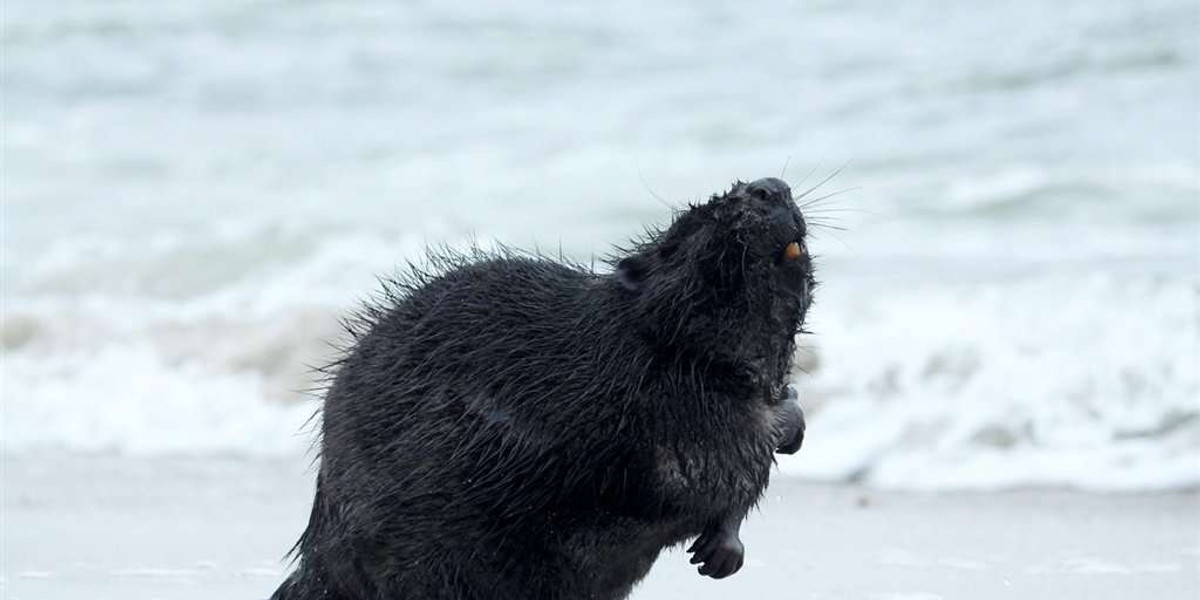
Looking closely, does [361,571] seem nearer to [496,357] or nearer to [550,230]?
[496,357]

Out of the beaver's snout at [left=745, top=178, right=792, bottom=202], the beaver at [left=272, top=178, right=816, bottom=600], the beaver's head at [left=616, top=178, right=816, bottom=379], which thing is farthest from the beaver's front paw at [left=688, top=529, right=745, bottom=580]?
the beaver's snout at [left=745, top=178, right=792, bottom=202]

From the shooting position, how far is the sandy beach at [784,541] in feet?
17.3

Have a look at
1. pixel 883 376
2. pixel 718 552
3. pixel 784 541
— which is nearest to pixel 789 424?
pixel 718 552

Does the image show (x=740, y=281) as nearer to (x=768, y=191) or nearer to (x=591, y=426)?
(x=768, y=191)

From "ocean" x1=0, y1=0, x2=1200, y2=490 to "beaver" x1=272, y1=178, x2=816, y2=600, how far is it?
7.14ft

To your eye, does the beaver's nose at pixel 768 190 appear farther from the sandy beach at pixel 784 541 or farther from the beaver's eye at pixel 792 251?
the sandy beach at pixel 784 541

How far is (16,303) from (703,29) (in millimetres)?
7227

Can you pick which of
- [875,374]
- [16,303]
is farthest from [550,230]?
[875,374]

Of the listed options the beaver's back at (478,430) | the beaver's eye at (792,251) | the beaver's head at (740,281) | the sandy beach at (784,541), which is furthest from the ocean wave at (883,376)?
the beaver's eye at (792,251)

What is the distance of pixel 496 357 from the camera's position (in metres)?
3.76

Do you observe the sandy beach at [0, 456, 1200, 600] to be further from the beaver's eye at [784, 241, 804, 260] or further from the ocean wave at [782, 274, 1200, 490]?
the beaver's eye at [784, 241, 804, 260]

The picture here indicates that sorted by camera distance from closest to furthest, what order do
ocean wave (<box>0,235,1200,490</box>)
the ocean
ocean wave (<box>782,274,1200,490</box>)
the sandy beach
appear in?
the sandy beach → ocean wave (<box>782,274,1200,490</box>) → ocean wave (<box>0,235,1200,490</box>) → the ocean

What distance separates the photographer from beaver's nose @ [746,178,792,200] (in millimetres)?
3633

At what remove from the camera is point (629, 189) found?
12.1 m
